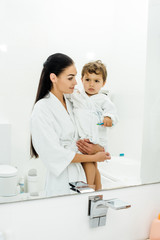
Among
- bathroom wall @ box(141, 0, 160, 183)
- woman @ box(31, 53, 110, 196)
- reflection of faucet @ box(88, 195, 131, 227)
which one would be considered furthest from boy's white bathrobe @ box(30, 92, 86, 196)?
bathroom wall @ box(141, 0, 160, 183)

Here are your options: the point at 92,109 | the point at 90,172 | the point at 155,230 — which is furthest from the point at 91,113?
the point at 155,230

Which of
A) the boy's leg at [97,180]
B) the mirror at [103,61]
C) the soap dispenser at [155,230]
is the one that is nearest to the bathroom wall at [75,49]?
the mirror at [103,61]

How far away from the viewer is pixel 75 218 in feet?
3.29

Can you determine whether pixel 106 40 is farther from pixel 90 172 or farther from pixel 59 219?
pixel 59 219

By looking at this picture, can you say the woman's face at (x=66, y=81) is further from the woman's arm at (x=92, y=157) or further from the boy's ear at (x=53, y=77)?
the woman's arm at (x=92, y=157)

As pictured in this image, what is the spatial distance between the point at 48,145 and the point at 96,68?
1.17 ft

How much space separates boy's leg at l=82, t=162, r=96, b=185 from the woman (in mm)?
18

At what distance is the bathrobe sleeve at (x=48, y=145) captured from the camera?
0.91m

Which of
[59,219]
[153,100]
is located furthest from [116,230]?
[153,100]

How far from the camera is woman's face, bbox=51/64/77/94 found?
0.96 metres

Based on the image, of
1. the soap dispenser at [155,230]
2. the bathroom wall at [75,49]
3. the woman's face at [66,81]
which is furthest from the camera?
the soap dispenser at [155,230]

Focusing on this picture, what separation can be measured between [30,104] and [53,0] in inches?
14.9

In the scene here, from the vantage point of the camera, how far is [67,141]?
38.3 inches

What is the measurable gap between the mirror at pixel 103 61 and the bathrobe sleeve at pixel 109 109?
2cm
